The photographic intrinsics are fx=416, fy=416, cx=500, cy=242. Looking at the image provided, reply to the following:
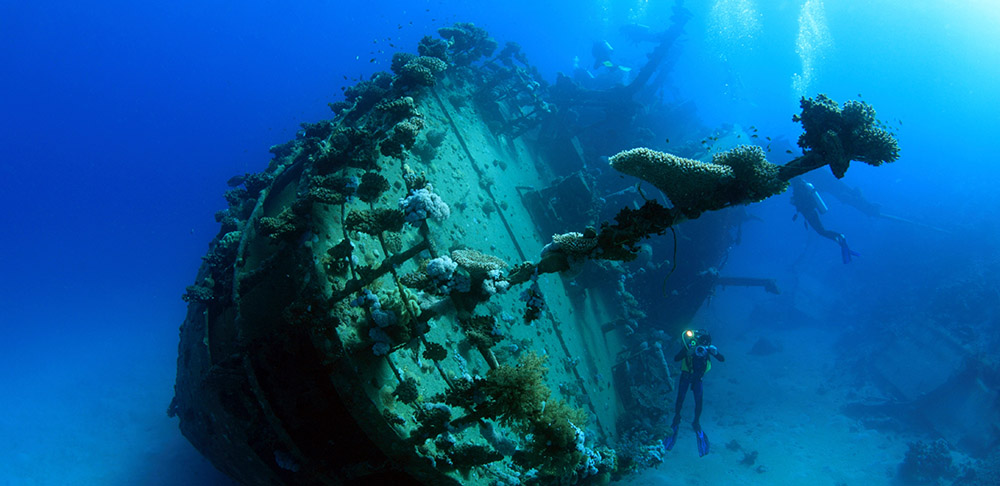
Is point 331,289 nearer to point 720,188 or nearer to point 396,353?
point 396,353

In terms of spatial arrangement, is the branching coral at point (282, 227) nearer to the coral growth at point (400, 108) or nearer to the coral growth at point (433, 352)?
the coral growth at point (433, 352)

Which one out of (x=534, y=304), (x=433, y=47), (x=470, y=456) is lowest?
(x=470, y=456)

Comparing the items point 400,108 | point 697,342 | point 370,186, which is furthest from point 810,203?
point 370,186

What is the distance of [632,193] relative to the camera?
44.7 ft

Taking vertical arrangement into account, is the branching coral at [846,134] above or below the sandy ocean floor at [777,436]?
above

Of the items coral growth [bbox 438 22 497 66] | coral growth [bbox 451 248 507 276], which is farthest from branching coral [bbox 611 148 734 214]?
coral growth [bbox 438 22 497 66]

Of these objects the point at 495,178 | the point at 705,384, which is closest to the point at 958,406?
the point at 705,384

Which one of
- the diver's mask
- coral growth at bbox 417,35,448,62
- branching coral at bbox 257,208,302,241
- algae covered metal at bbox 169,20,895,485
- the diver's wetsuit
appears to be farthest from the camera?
the diver's wetsuit

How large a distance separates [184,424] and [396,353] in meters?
5.76

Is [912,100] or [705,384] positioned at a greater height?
[912,100]

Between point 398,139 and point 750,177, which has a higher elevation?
point 398,139

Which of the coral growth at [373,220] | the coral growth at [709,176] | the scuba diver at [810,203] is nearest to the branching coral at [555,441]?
the coral growth at [709,176]

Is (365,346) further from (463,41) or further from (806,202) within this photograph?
(806,202)

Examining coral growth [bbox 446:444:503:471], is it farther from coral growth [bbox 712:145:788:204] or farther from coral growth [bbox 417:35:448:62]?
coral growth [bbox 417:35:448:62]
